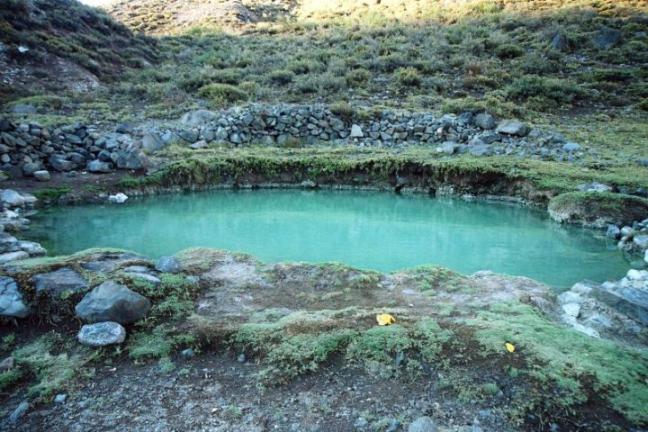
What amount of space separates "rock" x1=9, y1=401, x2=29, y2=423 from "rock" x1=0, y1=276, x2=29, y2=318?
1292mm

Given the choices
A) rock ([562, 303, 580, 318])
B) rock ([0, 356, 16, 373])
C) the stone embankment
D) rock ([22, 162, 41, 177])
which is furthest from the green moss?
rock ([22, 162, 41, 177])

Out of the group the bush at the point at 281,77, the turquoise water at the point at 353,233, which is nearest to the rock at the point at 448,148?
the turquoise water at the point at 353,233

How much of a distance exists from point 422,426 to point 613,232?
289 inches

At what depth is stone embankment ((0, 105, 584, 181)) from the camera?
12.0 meters

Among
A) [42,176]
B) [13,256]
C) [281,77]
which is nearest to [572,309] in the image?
[13,256]

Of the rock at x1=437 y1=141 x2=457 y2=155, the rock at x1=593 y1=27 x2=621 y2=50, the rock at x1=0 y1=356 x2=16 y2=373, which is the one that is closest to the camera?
the rock at x1=0 y1=356 x2=16 y2=373

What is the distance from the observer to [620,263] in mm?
7480

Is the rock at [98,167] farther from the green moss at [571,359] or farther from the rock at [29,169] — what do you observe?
the green moss at [571,359]

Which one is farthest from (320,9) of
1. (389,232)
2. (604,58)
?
(389,232)

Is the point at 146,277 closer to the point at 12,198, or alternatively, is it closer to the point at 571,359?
the point at 571,359

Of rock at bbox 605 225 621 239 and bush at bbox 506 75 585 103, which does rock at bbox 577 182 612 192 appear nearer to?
rock at bbox 605 225 621 239

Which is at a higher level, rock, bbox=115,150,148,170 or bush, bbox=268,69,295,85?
→ bush, bbox=268,69,295,85

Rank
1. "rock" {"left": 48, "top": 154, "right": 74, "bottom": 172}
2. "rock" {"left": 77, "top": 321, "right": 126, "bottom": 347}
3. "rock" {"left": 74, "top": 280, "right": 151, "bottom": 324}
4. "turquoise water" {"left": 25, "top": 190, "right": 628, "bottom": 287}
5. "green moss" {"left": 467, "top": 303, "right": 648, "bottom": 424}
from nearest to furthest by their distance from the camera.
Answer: "green moss" {"left": 467, "top": 303, "right": 648, "bottom": 424} → "rock" {"left": 77, "top": 321, "right": 126, "bottom": 347} → "rock" {"left": 74, "top": 280, "right": 151, "bottom": 324} → "turquoise water" {"left": 25, "top": 190, "right": 628, "bottom": 287} → "rock" {"left": 48, "top": 154, "right": 74, "bottom": 172}

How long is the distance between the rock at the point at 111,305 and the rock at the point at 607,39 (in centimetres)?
2604
